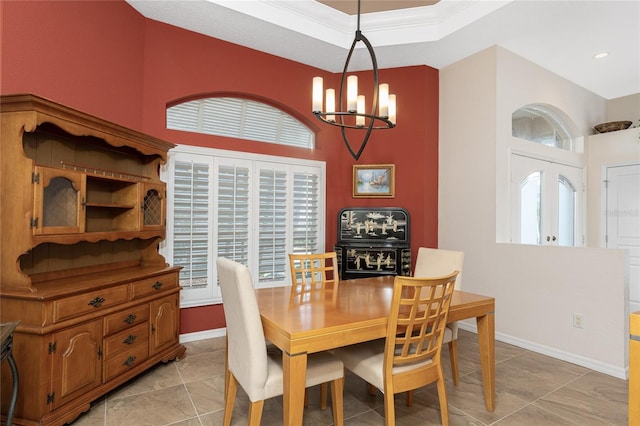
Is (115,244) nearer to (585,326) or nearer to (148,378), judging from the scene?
(148,378)

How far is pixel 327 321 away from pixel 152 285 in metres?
1.69

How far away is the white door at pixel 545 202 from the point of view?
3.86 m

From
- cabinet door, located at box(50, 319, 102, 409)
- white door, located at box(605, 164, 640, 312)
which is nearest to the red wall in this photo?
cabinet door, located at box(50, 319, 102, 409)

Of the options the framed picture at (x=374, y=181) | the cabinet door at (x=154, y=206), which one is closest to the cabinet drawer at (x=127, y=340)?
the cabinet door at (x=154, y=206)

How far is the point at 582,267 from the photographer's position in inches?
117

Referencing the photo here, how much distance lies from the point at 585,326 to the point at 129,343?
12.4ft

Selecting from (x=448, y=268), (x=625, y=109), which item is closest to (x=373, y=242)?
(x=448, y=268)

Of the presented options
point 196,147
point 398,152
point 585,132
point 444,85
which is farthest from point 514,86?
point 196,147

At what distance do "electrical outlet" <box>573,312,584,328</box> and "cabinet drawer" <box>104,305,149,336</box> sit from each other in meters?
3.68

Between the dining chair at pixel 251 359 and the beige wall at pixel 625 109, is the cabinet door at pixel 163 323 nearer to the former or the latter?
the dining chair at pixel 251 359

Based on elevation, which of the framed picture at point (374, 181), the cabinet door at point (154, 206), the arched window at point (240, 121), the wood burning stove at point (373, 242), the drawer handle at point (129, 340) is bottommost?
the drawer handle at point (129, 340)

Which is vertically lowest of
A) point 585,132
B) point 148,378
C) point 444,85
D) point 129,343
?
point 148,378

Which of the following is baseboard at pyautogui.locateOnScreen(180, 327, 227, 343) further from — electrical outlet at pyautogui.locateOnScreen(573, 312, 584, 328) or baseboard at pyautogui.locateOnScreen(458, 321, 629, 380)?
electrical outlet at pyautogui.locateOnScreen(573, 312, 584, 328)

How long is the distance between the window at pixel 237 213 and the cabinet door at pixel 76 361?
124 cm
